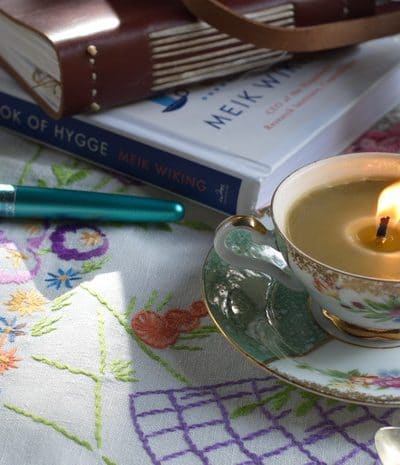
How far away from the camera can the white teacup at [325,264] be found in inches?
17.9

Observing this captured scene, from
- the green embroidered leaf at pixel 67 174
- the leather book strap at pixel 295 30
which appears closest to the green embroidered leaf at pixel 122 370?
the green embroidered leaf at pixel 67 174

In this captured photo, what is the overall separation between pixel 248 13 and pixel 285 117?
110 mm

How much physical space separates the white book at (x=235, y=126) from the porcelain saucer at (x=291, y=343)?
0.10m

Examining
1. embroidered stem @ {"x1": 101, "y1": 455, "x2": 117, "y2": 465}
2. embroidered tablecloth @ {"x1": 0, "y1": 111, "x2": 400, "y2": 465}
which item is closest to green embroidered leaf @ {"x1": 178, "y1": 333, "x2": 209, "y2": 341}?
embroidered tablecloth @ {"x1": 0, "y1": 111, "x2": 400, "y2": 465}

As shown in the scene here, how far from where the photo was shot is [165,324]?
0.53 meters

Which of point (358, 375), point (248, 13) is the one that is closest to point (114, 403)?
point (358, 375)

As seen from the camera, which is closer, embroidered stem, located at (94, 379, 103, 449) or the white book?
embroidered stem, located at (94, 379, 103, 449)

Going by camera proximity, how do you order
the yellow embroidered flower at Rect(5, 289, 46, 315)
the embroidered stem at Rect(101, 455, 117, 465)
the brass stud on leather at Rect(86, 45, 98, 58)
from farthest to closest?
the brass stud on leather at Rect(86, 45, 98, 58), the yellow embroidered flower at Rect(5, 289, 46, 315), the embroidered stem at Rect(101, 455, 117, 465)

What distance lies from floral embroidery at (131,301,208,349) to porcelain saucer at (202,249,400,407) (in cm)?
2

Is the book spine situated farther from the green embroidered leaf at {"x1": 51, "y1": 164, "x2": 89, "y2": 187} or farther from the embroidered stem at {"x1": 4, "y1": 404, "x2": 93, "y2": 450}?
the embroidered stem at {"x1": 4, "y1": 404, "x2": 93, "y2": 450}

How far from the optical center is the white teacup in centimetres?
46

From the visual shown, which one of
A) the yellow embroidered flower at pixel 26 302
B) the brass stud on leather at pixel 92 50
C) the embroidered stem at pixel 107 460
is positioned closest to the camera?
the embroidered stem at pixel 107 460

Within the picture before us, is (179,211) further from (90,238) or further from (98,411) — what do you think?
(98,411)

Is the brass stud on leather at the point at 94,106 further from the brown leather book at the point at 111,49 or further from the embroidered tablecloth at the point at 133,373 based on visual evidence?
the embroidered tablecloth at the point at 133,373
